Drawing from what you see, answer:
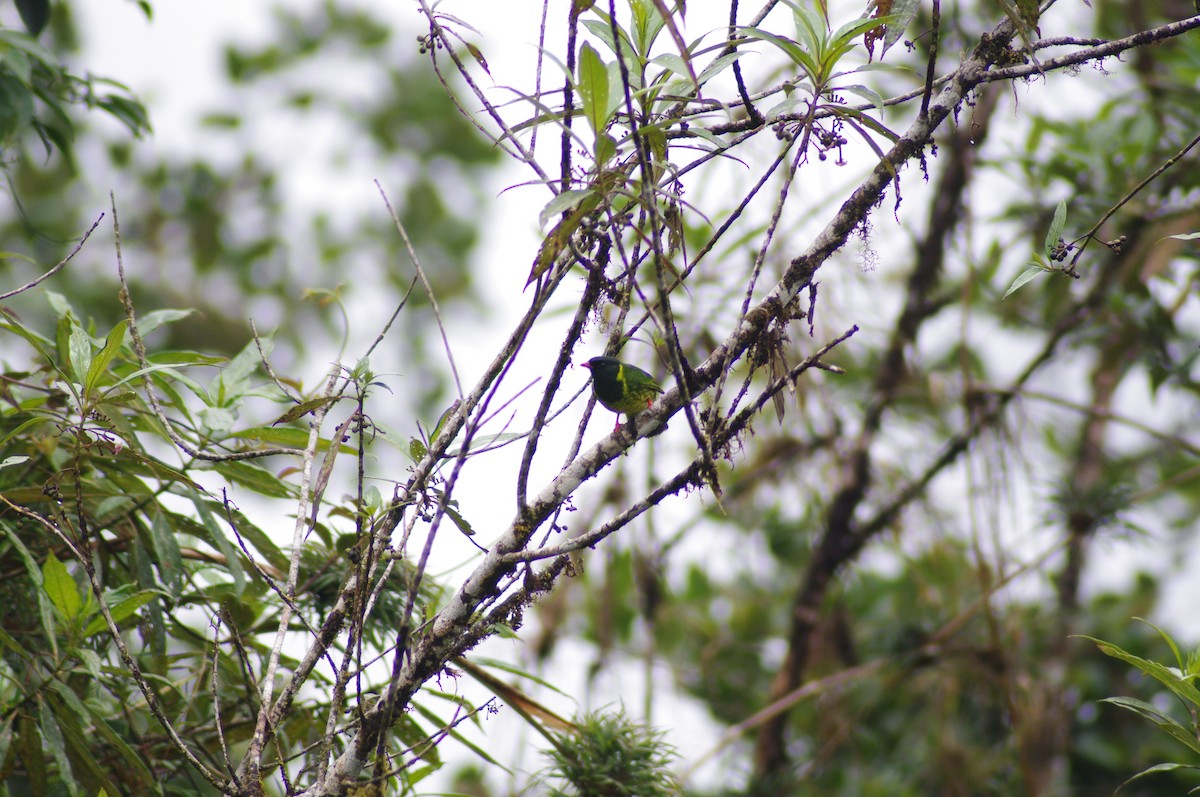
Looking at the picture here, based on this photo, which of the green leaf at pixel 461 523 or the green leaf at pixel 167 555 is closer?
the green leaf at pixel 461 523

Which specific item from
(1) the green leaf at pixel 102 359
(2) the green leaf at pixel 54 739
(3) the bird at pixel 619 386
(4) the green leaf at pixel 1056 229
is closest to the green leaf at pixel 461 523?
(3) the bird at pixel 619 386

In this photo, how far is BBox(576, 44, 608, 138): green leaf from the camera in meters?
1.31

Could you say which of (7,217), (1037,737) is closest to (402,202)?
(7,217)

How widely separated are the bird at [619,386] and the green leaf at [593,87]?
1.53ft

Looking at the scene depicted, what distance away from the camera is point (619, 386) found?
188 centimetres

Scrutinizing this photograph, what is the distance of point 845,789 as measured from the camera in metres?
4.16

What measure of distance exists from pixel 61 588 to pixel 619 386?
1065 millimetres

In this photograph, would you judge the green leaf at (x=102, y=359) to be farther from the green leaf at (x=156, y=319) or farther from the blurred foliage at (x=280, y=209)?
the blurred foliage at (x=280, y=209)

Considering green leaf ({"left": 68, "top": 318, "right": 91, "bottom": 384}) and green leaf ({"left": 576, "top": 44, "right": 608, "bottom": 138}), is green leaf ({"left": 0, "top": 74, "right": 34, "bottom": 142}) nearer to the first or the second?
green leaf ({"left": 68, "top": 318, "right": 91, "bottom": 384})

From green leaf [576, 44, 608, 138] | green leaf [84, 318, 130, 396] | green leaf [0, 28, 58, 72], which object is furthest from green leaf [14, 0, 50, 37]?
green leaf [576, 44, 608, 138]

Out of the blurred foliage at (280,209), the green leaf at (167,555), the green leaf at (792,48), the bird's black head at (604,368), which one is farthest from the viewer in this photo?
the blurred foliage at (280,209)

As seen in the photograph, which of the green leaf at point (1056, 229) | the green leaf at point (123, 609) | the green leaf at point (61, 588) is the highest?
the green leaf at point (1056, 229)

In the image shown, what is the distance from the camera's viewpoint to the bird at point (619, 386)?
181 cm

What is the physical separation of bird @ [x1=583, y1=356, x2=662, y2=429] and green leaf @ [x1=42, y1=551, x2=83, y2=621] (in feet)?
3.23
